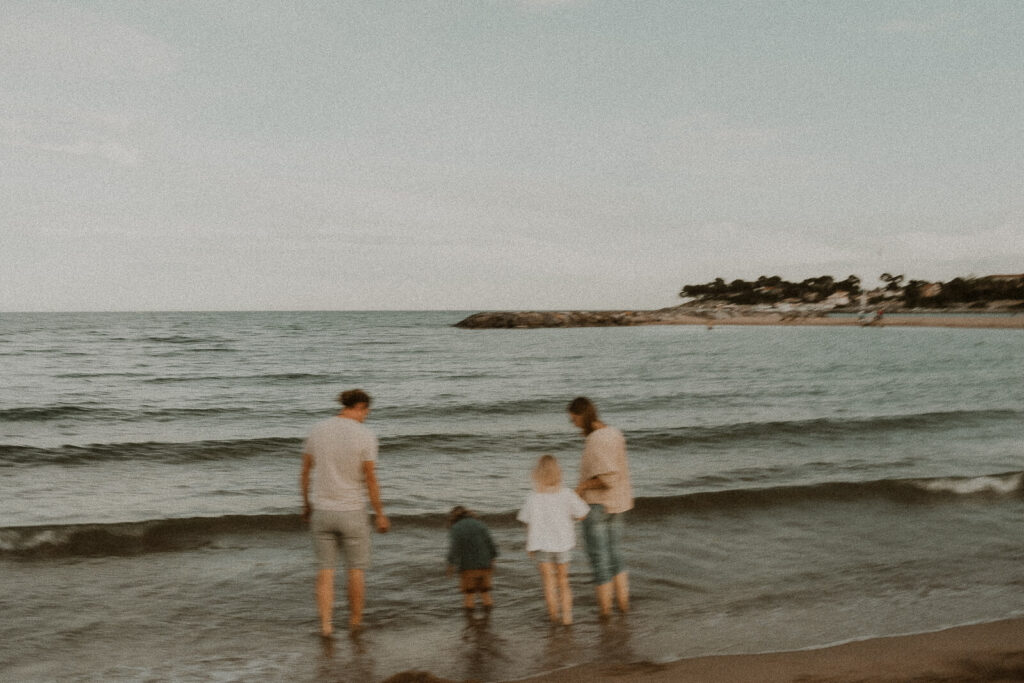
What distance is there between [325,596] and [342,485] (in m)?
1.04

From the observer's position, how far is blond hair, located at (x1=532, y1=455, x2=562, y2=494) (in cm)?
630

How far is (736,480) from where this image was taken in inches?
518

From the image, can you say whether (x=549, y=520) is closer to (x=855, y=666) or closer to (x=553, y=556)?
(x=553, y=556)

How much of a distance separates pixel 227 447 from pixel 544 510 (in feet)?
38.9

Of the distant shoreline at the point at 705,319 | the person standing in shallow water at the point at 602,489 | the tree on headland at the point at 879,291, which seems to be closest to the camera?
the person standing in shallow water at the point at 602,489

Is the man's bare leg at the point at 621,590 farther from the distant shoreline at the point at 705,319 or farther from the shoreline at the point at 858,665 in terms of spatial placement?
the distant shoreline at the point at 705,319

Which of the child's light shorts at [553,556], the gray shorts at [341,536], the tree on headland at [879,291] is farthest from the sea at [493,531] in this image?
the tree on headland at [879,291]

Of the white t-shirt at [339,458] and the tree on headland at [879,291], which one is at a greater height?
the tree on headland at [879,291]

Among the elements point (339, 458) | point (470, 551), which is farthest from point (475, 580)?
point (339, 458)

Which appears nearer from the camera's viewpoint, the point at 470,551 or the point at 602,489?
the point at 602,489

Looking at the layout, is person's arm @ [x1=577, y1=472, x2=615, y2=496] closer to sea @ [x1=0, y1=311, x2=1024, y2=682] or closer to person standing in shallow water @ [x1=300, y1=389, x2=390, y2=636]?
sea @ [x1=0, y1=311, x2=1024, y2=682]

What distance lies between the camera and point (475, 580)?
280 inches

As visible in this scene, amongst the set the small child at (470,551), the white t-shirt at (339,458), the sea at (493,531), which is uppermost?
the white t-shirt at (339,458)

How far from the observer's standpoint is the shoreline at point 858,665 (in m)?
5.20
